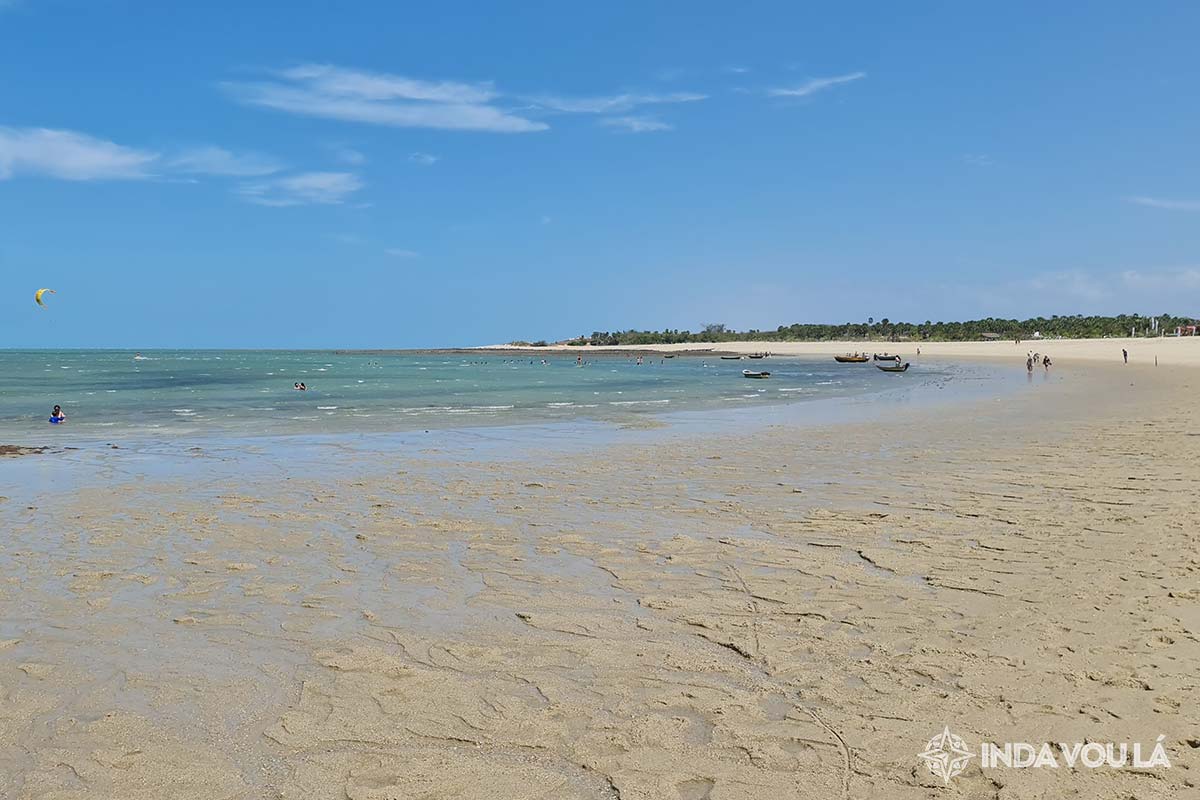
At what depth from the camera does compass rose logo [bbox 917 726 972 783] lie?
442 cm

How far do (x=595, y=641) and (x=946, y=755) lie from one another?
2.77 m

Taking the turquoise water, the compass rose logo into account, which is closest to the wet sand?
the compass rose logo

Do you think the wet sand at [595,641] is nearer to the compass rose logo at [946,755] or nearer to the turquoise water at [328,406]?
the compass rose logo at [946,755]

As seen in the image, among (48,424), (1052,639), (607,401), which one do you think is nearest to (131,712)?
(1052,639)

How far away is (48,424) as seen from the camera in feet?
95.4

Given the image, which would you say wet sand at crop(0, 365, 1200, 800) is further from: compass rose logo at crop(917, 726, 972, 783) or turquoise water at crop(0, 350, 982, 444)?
turquoise water at crop(0, 350, 982, 444)

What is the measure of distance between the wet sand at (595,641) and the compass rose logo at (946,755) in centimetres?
7

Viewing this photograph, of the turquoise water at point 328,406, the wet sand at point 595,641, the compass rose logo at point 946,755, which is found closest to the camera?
the compass rose logo at point 946,755

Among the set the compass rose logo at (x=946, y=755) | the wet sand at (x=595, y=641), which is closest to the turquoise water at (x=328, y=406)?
the wet sand at (x=595, y=641)

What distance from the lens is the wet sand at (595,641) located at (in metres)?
4.54

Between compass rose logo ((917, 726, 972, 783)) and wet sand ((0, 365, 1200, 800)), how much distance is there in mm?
67

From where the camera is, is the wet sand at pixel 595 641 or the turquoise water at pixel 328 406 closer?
the wet sand at pixel 595 641

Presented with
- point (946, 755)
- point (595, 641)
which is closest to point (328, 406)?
point (595, 641)

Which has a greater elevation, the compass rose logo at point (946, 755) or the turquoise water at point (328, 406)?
the turquoise water at point (328, 406)
